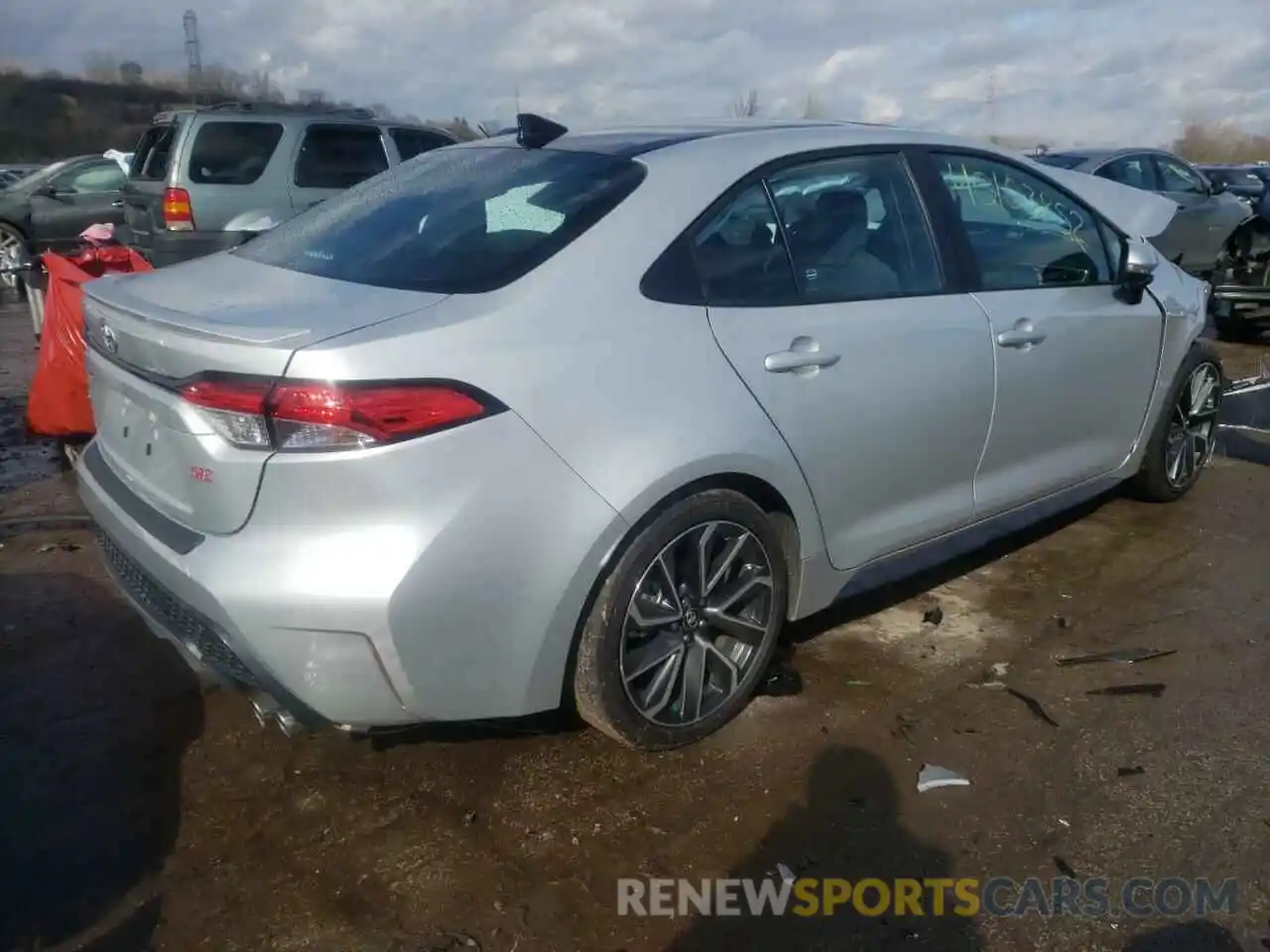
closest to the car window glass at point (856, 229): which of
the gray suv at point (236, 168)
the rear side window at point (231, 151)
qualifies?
the gray suv at point (236, 168)

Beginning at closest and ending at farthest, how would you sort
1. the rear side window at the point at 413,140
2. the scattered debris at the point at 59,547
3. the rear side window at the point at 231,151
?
the scattered debris at the point at 59,547, the rear side window at the point at 231,151, the rear side window at the point at 413,140

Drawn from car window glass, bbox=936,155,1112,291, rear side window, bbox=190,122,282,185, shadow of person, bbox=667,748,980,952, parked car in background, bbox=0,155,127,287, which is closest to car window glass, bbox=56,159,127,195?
parked car in background, bbox=0,155,127,287

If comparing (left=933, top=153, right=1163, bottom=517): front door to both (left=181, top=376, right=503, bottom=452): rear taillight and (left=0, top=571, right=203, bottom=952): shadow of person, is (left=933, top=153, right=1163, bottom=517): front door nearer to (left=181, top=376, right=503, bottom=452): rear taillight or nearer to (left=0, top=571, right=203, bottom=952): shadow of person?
(left=181, top=376, right=503, bottom=452): rear taillight

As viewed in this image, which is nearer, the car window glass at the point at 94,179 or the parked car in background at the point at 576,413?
the parked car in background at the point at 576,413

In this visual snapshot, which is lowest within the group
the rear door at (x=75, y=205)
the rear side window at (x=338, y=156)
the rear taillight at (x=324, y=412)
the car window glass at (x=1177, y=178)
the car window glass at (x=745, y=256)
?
the rear door at (x=75, y=205)

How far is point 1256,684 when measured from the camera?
3619 millimetres

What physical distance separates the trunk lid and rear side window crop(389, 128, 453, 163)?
765 centimetres

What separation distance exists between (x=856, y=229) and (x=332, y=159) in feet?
24.8

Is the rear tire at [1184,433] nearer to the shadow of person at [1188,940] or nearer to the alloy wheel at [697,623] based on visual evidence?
the alloy wheel at [697,623]

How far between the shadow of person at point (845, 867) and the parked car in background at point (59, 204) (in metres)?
14.7

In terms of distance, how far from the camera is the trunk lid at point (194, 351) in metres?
2.51

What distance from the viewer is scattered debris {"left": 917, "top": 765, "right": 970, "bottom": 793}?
10.0 ft

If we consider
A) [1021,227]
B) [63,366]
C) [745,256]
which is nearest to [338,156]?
[63,366]

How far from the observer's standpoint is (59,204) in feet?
50.2
